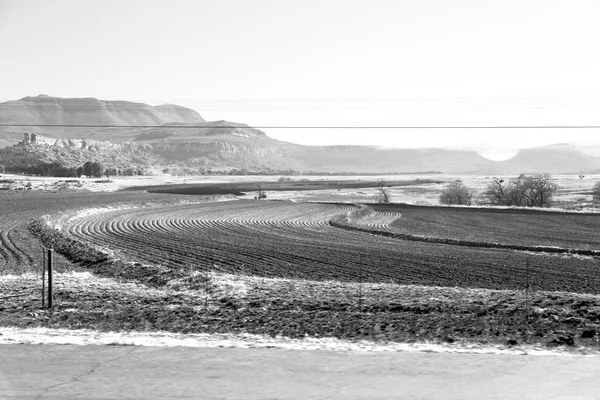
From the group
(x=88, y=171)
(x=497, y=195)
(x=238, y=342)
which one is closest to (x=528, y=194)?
(x=497, y=195)

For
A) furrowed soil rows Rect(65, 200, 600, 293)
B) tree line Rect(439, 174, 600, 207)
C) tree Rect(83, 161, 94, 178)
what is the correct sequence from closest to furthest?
1. furrowed soil rows Rect(65, 200, 600, 293)
2. tree line Rect(439, 174, 600, 207)
3. tree Rect(83, 161, 94, 178)

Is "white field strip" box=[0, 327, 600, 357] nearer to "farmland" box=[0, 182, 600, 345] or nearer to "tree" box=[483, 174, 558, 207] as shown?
"farmland" box=[0, 182, 600, 345]

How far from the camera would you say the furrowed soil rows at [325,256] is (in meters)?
26.8

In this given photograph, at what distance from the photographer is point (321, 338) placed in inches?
484

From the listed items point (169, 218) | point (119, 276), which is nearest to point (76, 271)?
point (119, 276)

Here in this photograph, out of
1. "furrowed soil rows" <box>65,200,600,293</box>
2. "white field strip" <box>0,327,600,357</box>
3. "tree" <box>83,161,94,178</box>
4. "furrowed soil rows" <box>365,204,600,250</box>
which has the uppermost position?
"tree" <box>83,161,94,178</box>

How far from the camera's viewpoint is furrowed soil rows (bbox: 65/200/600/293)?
87.8ft

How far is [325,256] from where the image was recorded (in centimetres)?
3281

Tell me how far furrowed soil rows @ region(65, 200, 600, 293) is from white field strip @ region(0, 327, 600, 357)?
1173cm

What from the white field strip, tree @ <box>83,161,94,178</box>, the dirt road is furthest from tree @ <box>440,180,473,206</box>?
tree @ <box>83,161,94,178</box>

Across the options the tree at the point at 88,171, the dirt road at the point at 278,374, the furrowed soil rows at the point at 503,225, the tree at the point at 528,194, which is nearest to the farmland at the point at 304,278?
the furrowed soil rows at the point at 503,225

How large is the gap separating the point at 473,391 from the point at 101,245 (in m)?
30.2

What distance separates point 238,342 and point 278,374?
2189mm

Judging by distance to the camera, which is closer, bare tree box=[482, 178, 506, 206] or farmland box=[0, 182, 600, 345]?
farmland box=[0, 182, 600, 345]
